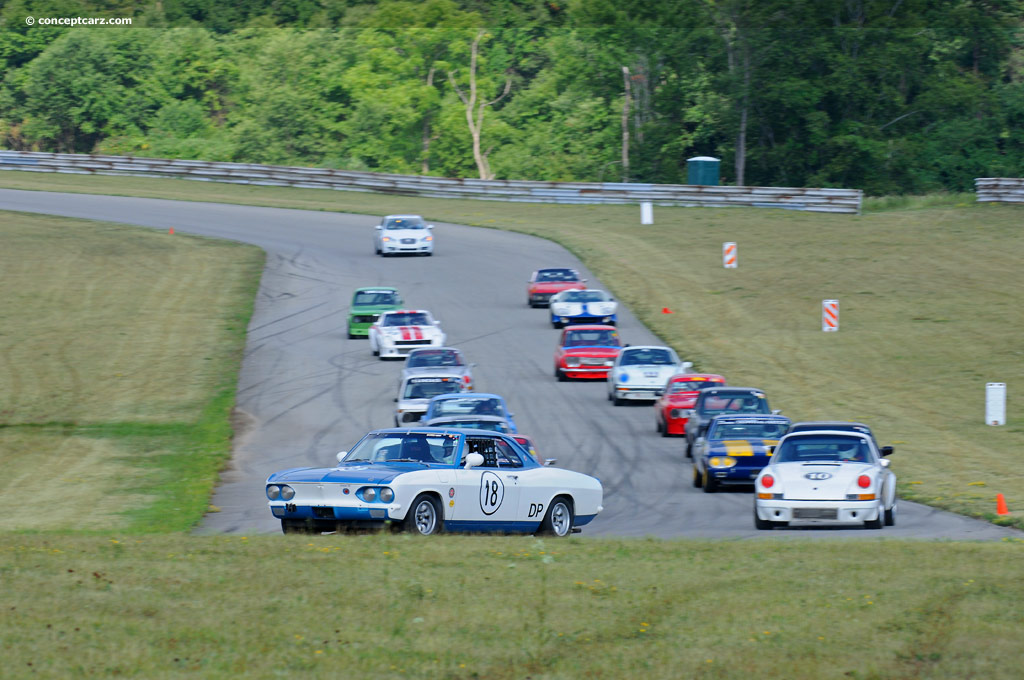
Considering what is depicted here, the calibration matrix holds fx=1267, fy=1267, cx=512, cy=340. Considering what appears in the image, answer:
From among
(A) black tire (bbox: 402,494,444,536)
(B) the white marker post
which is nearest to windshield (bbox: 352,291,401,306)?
(B) the white marker post

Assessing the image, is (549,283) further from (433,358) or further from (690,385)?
(690,385)

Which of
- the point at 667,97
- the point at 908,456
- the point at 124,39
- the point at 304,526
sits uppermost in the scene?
the point at 124,39

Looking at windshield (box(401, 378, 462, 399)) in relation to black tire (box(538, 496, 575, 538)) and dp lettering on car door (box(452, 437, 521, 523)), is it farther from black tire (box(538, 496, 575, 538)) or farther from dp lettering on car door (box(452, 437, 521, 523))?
dp lettering on car door (box(452, 437, 521, 523))

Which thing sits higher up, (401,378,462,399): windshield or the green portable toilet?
the green portable toilet

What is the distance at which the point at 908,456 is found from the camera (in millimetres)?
21844

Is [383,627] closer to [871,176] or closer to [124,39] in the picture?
[871,176]

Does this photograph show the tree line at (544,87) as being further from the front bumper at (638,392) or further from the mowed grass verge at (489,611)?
the mowed grass verge at (489,611)

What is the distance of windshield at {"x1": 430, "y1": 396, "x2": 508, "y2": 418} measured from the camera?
2162cm

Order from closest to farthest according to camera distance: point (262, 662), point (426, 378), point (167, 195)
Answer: point (262, 662), point (426, 378), point (167, 195)

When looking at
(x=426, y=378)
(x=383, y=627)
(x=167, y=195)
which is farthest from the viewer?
(x=167, y=195)

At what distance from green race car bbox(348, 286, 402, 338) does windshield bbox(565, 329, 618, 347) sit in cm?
664

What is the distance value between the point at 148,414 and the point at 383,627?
18611 mm

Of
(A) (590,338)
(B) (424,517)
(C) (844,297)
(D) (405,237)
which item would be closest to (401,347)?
(A) (590,338)

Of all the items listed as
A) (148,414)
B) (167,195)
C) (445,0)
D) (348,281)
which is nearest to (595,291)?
(348,281)
